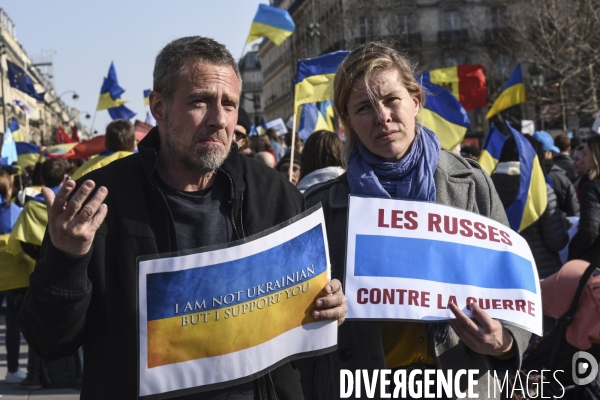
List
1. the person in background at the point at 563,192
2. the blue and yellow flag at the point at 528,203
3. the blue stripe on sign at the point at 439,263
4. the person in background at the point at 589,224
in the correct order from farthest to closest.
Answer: the person in background at the point at 563,192, the person in background at the point at 589,224, the blue and yellow flag at the point at 528,203, the blue stripe on sign at the point at 439,263

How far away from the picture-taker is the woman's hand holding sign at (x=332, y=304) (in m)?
2.49

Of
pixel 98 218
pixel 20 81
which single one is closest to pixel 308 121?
pixel 98 218

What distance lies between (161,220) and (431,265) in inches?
35.3

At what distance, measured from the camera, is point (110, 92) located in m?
17.6

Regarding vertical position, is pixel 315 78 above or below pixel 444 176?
above

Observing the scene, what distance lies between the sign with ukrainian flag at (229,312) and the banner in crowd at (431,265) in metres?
0.32

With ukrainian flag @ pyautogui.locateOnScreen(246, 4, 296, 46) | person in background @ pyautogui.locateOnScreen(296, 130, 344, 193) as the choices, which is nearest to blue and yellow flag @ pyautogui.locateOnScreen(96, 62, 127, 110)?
ukrainian flag @ pyautogui.locateOnScreen(246, 4, 296, 46)

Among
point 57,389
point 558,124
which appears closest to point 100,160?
point 57,389

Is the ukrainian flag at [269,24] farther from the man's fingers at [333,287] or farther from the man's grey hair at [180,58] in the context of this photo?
the man's fingers at [333,287]

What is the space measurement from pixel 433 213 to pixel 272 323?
72 cm

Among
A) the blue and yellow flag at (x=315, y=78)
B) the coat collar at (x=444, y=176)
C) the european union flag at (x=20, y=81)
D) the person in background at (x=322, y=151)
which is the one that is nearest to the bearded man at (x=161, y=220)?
the coat collar at (x=444, y=176)

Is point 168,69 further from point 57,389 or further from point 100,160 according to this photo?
point 57,389

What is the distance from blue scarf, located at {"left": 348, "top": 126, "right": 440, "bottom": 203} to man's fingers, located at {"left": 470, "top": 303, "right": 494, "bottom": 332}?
424 millimetres

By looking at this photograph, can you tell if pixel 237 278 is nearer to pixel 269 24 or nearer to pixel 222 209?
pixel 222 209
